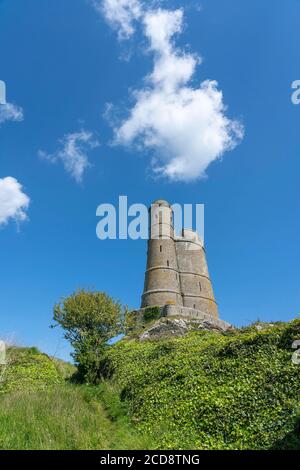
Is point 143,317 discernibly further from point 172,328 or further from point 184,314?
point 172,328

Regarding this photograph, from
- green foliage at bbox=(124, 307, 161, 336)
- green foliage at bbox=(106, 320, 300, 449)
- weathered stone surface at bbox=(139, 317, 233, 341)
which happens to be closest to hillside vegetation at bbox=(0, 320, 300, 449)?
green foliage at bbox=(106, 320, 300, 449)

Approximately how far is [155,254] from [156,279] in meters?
2.93

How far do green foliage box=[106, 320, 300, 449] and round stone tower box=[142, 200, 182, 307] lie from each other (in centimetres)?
1839

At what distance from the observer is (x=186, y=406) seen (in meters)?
9.02

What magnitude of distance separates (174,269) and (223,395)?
25820 millimetres

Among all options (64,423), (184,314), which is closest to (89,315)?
(184,314)

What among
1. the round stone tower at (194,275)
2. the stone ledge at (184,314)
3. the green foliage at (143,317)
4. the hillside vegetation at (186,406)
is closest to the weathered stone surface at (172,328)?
the stone ledge at (184,314)

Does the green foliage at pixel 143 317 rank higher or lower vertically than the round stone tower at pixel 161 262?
lower

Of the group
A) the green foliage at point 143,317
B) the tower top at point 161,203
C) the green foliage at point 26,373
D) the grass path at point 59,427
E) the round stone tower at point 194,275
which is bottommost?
the grass path at point 59,427

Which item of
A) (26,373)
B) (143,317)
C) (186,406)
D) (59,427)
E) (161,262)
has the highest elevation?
(161,262)

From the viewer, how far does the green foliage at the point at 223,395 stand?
728cm

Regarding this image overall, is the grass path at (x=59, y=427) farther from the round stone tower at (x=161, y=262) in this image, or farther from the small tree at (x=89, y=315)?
the round stone tower at (x=161, y=262)

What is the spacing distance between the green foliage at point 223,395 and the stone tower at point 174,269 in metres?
18.4
